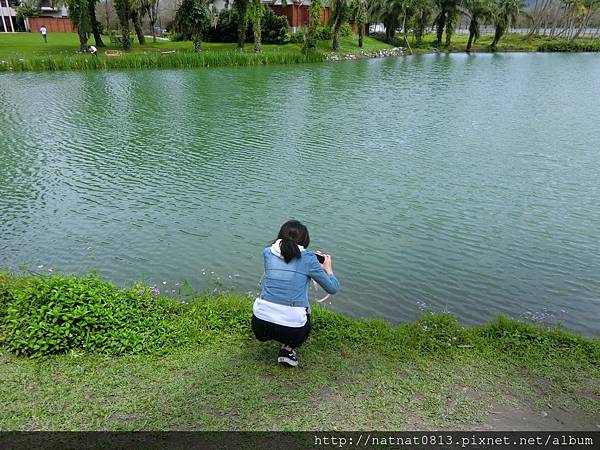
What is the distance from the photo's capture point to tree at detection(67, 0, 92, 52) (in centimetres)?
3381

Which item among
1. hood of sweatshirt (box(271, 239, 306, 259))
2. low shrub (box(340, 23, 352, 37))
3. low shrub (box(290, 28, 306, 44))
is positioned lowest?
hood of sweatshirt (box(271, 239, 306, 259))

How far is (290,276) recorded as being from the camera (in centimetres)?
416

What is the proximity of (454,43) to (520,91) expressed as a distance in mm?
40914

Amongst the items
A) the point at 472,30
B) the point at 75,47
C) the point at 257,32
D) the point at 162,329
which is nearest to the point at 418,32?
the point at 472,30

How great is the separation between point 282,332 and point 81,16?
124 feet

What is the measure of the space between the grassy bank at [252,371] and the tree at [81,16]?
35.0 m

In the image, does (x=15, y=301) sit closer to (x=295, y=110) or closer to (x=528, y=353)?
(x=528, y=353)

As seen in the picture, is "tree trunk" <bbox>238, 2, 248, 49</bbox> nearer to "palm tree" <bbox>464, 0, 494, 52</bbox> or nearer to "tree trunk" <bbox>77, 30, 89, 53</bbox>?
"tree trunk" <bbox>77, 30, 89, 53</bbox>

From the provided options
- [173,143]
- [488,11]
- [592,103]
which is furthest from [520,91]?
[488,11]

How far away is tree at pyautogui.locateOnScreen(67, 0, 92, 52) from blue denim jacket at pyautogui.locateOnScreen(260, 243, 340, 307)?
1450 inches

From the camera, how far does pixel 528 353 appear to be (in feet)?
15.8

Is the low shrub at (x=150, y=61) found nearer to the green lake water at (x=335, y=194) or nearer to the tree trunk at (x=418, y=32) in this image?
the green lake water at (x=335, y=194)

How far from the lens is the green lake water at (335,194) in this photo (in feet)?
24.5

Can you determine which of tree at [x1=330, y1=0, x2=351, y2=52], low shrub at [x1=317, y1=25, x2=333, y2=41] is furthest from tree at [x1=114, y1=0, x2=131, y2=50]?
low shrub at [x1=317, y1=25, x2=333, y2=41]
